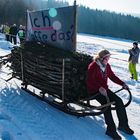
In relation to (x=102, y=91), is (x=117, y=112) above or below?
below

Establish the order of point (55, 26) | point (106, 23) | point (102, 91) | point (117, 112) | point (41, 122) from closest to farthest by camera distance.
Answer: point (102, 91)
point (117, 112)
point (41, 122)
point (55, 26)
point (106, 23)

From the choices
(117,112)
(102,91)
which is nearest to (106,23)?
(117,112)

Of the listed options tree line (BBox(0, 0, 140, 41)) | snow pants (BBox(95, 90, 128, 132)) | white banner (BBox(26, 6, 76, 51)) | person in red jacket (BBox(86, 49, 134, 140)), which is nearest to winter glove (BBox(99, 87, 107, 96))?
person in red jacket (BBox(86, 49, 134, 140))

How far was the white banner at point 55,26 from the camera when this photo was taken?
321 inches

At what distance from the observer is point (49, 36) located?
8680 millimetres

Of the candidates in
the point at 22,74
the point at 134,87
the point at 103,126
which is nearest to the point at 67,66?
the point at 103,126

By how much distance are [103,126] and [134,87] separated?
524cm

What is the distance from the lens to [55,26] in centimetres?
844

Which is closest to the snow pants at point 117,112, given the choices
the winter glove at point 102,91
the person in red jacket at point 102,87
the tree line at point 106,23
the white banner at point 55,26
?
the person in red jacket at point 102,87

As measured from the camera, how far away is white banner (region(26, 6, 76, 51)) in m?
8.16

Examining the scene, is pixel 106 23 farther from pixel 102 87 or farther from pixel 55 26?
pixel 102 87

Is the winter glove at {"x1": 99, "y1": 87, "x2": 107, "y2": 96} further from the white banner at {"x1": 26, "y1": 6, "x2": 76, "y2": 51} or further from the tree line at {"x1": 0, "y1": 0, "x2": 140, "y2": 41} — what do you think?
the tree line at {"x1": 0, "y1": 0, "x2": 140, "y2": 41}

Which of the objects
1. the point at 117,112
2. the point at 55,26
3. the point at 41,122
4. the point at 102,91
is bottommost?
the point at 41,122

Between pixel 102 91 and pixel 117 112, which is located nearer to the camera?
pixel 102 91
